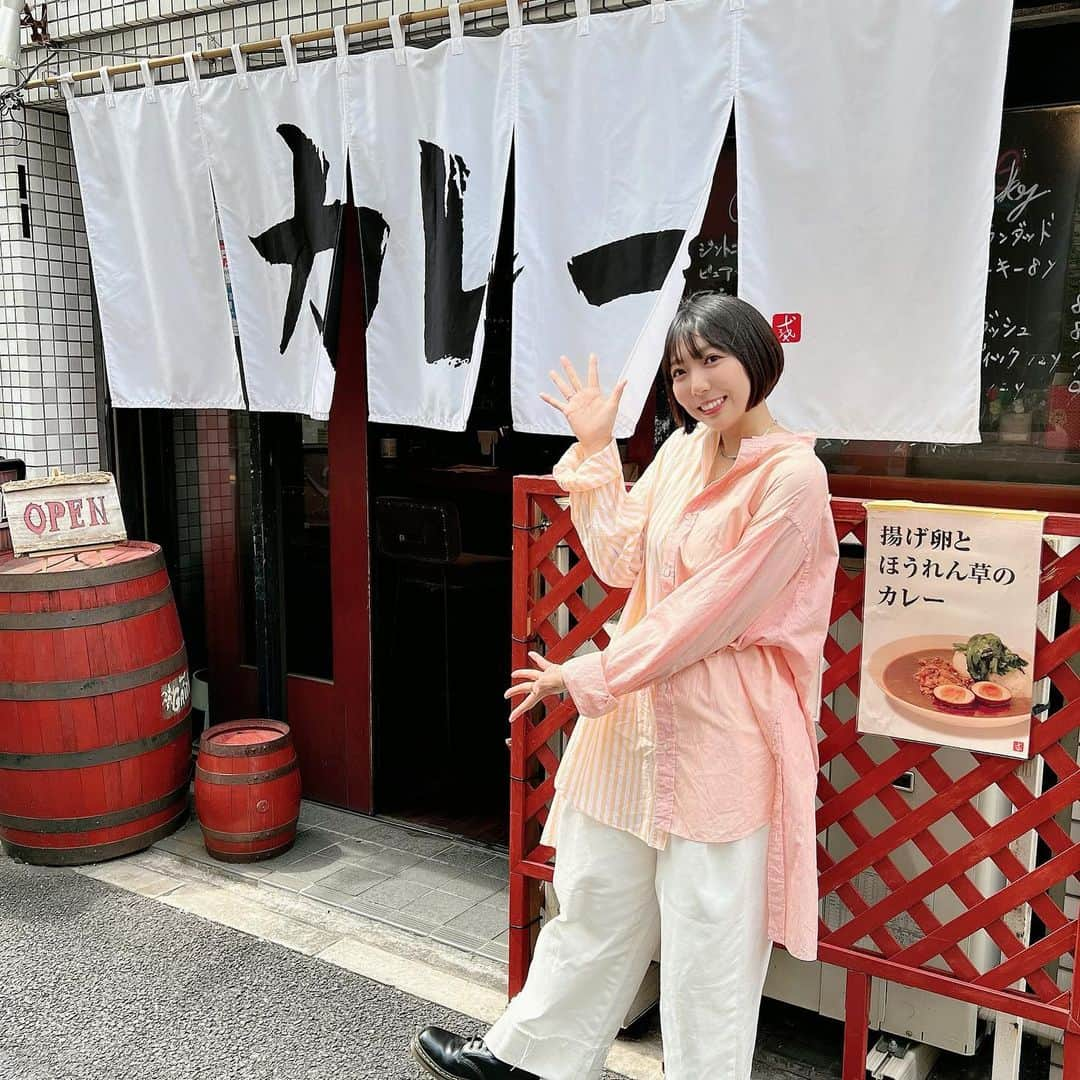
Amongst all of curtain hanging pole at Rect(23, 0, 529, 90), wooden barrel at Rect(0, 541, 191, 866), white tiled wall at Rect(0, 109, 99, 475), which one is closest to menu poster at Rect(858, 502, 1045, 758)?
curtain hanging pole at Rect(23, 0, 529, 90)

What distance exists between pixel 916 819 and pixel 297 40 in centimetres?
380

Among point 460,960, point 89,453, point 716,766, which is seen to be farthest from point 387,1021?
point 89,453

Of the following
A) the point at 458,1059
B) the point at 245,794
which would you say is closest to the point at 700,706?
the point at 458,1059

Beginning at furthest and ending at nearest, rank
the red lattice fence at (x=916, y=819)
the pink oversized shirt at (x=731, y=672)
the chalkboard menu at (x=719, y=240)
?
the chalkboard menu at (x=719, y=240) < the red lattice fence at (x=916, y=819) < the pink oversized shirt at (x=731, y=672)

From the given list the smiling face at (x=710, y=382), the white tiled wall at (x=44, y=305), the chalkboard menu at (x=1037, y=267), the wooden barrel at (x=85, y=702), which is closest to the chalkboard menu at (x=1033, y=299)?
the chalkboard menu at (x=1037, y=267)

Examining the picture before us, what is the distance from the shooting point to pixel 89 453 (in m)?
5.95

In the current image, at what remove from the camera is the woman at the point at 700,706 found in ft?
8.41

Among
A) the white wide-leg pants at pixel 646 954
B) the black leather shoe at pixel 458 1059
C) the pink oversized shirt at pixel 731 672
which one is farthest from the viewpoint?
the black leather shoe at pixel 458 1059

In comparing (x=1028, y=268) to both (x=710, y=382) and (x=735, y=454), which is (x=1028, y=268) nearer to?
(x=735, y=454)

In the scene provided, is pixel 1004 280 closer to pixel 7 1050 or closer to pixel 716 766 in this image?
pixel 716 766

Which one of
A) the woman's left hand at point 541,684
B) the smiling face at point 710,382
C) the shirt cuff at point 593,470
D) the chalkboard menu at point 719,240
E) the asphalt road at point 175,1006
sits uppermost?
the chalkboard menu at point 719,240

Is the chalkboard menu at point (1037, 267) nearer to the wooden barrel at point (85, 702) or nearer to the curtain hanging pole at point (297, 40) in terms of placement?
the curtain hanging pole at point (297, 40)

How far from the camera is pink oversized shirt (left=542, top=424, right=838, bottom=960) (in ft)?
8.33

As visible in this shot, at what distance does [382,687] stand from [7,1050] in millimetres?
2433
